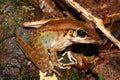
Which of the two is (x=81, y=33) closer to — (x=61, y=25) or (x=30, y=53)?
(x=61, y=25)

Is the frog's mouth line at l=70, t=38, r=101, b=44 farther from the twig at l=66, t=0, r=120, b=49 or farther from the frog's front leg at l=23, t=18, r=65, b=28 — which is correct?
the frog's front leg at l=23, t=18, r=65, b=28

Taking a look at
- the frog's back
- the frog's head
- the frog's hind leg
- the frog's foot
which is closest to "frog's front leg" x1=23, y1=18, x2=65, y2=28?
the frog's back

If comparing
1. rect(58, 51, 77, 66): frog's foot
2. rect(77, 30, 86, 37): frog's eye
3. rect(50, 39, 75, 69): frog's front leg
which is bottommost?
rect(58, 51, 77, 66): frog's foot

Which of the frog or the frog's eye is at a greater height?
the frog's eye

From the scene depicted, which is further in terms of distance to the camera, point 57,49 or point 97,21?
point 57,49

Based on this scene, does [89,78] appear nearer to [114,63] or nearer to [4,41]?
[114,63]

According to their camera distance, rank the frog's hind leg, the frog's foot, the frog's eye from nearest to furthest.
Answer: the frog's hind leg
the frog's eye
the frog's foot

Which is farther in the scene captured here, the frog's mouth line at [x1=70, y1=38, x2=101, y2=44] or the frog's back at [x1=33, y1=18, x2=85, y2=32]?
the frog's back at [x1=33, y1=18, x2=85, y2=32]

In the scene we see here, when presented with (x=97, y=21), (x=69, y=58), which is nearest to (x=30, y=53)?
(x=69, y=58)

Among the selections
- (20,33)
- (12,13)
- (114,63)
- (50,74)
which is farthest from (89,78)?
(12,13)
